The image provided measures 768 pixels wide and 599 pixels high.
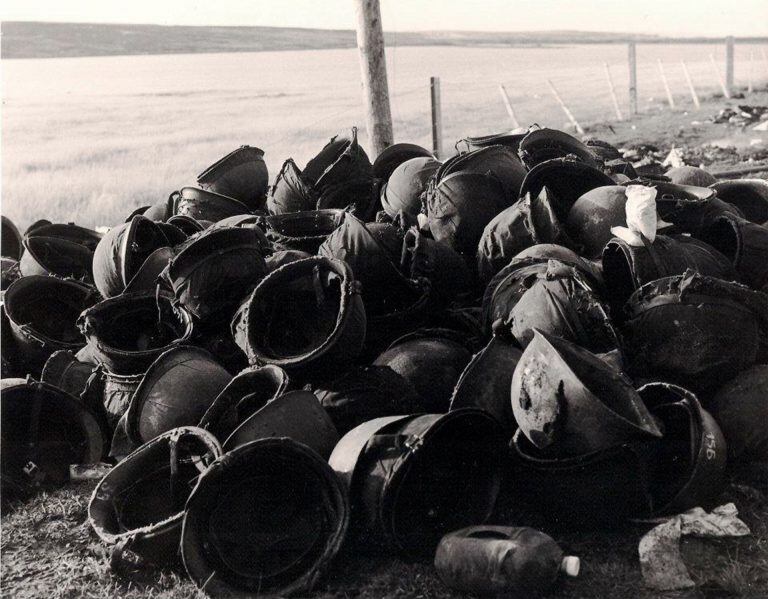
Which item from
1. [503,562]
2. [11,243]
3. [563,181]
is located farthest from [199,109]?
[503,562]

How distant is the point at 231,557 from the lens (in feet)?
12.8

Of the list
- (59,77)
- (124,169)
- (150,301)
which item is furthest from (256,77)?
(150,301)

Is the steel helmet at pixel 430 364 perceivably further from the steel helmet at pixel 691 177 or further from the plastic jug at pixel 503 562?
the steel helmet at pixel 691 177

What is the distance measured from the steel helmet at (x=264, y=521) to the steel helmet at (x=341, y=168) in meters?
3.56

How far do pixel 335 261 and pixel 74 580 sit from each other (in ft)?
7.51

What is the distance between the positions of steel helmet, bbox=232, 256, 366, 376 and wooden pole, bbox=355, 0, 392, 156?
5.12m

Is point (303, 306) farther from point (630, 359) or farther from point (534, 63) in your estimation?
point (534, 63)

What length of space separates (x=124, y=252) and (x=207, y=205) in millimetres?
1439

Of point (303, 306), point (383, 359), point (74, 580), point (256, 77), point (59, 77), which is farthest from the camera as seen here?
point (256, 77)

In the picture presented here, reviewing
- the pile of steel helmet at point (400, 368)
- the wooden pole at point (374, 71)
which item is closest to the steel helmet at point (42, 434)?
the pile of steel helmet at point (400, 368)

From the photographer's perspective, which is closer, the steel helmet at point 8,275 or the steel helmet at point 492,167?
the steel helmet at point 492,167

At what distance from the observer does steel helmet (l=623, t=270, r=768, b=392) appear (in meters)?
4.55

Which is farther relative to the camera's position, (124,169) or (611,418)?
(124,169)

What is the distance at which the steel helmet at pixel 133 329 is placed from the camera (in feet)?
17.2
